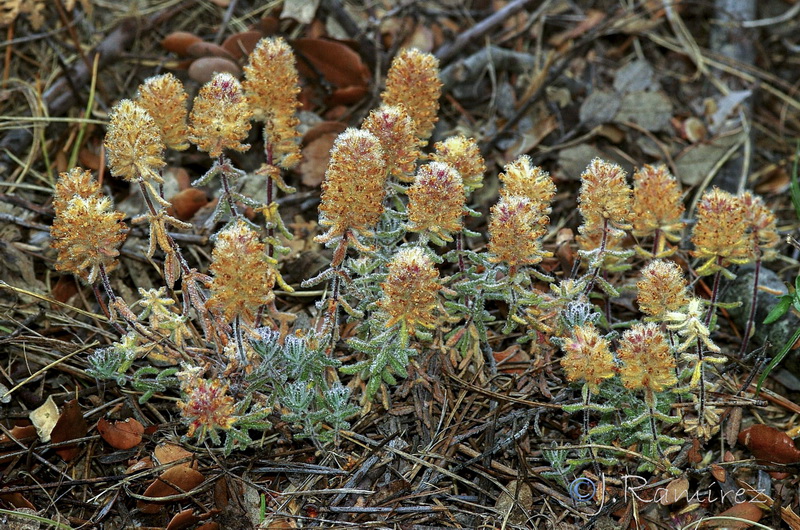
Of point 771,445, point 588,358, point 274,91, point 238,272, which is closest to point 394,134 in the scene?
point 274,91

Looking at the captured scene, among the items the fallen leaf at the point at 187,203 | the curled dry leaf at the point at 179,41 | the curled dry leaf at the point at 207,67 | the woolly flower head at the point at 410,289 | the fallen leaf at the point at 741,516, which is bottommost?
the fallen leaf at the point at 741,516

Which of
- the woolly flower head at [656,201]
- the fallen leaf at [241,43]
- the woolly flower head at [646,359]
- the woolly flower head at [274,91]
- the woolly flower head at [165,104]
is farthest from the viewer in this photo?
the fallen leaf at [241,43]

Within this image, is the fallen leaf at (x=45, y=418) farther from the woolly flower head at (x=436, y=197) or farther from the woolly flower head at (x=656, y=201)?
the woolly flower head at (x=656, y=201)

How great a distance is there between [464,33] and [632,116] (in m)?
1.16

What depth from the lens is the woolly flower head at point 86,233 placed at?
2562 mm

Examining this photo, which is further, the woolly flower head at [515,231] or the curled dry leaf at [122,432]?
the curled dry leaf at [122,432]

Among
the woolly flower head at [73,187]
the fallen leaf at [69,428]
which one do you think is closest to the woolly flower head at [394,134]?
the woolly flower head at [73,187]

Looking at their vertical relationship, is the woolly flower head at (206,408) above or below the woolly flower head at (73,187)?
below

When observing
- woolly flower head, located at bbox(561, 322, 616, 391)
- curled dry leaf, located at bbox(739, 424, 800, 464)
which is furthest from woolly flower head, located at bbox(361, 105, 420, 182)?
curled dry leaf, located at bbox(739, 424, 800, 464)

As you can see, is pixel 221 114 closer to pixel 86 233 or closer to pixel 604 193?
pixel 86 233

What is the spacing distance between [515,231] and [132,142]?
1406 mm

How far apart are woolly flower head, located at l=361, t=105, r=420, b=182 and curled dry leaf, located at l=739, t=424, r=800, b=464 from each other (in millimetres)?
1754

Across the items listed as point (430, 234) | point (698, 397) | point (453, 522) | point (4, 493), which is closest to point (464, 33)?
point (430, 234)

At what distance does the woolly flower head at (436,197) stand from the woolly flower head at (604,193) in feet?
Result: 1.63
